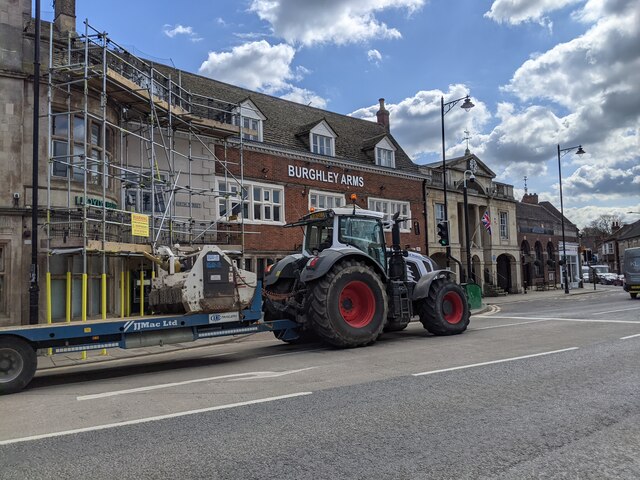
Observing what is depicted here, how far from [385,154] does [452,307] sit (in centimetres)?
1590

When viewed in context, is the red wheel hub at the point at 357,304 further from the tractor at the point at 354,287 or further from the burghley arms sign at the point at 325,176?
the burghley arms sign at the point at 325,176

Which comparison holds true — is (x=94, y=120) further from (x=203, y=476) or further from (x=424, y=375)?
(x=203, y=476)

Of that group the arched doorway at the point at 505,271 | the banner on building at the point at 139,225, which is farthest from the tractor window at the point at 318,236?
the arched doorway at the point at 505,271

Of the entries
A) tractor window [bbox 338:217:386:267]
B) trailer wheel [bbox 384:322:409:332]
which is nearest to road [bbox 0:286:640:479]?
tractor window [bbox 338:217:386:267]

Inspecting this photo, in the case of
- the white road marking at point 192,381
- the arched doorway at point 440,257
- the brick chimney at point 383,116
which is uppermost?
the brick chimney at point 383,116

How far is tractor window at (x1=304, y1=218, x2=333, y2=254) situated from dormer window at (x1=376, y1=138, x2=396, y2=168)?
1498cm

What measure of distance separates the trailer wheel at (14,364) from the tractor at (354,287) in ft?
15.2

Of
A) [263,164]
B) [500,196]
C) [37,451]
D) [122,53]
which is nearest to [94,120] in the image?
[122,53]

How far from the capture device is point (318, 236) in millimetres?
11641

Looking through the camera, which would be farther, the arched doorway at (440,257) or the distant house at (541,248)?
the distant house at (541,248)

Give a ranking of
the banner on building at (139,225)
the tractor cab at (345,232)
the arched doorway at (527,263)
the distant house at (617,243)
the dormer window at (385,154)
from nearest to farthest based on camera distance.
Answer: the tractor cab at (345,232), the banner on building at (139,225), the dormer window at (385,154), the arched doorway at (527,263), the distant house at (617,243)

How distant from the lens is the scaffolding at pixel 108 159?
12.3m

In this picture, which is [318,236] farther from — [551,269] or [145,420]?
[551,269]

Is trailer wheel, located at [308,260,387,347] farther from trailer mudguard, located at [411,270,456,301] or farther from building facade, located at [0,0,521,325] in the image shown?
building facade, located at [0,0,521,325]
